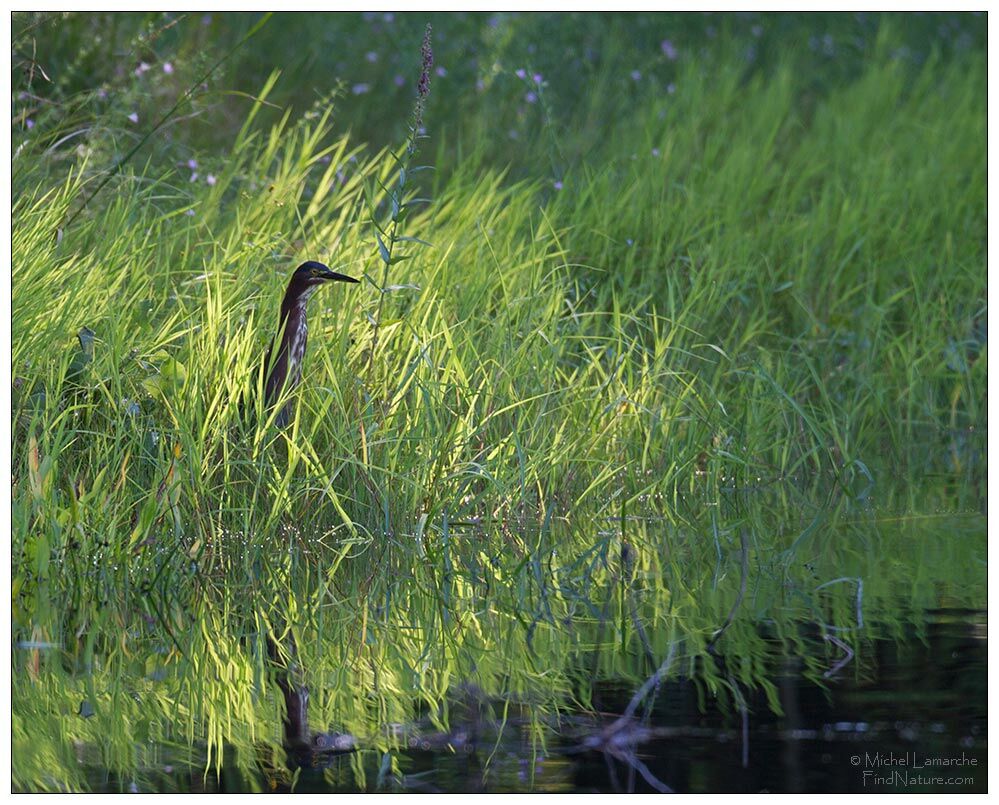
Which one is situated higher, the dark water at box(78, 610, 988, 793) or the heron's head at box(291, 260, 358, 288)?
the heron's head at box(291, 260, 358, 288)

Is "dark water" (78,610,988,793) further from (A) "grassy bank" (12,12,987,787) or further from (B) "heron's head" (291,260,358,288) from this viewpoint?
(B) "heron's head" (291,260,358,288)

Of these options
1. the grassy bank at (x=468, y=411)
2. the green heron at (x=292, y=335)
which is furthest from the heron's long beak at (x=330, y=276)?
the grassy bank at (x=468, y=411)

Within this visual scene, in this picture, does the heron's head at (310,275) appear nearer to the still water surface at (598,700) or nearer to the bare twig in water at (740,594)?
the still water surface at (598,700)

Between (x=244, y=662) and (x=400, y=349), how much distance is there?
2031mm

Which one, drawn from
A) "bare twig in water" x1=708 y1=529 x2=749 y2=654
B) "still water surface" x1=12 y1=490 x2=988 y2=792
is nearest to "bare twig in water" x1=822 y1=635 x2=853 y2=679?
"still water surface" x1=12 y1=490 x2=988 y2=792

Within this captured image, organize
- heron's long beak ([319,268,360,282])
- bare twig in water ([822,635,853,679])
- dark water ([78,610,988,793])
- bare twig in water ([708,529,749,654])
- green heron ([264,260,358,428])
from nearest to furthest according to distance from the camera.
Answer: dark water ([78,610,988,793]), bare twig in water ([822,635,853,679]), bare twig in water ([708,529,749,654]), green heron ([264,260,358,428]), heron's long beak ([319,268,360,282])

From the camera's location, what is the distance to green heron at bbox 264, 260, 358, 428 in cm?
572

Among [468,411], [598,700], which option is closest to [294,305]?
[468,411]

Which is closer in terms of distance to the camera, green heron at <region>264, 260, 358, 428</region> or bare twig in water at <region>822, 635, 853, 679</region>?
bare twig in water at <region>822, 635, 853, 679</region>

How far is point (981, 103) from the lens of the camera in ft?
36.4

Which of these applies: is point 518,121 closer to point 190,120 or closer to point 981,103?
point 190,120

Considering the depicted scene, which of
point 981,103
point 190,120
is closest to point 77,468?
point 190,120

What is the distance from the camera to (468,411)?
5867 mm

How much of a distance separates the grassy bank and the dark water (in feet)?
→ 0.46
